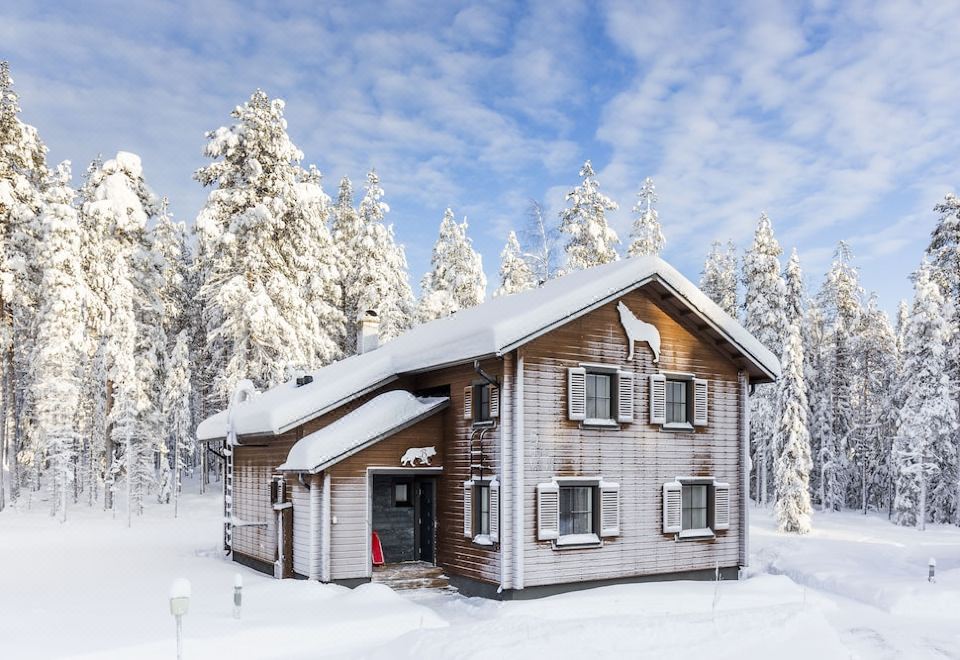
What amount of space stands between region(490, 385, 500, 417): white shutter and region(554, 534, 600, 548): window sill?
305cm

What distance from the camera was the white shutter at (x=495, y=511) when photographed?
1712 cm

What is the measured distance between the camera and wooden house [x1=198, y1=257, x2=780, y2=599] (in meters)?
17.2

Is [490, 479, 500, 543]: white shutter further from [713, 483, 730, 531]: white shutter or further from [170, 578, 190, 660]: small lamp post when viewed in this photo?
[170, 578, 190, 660]: small lamp post

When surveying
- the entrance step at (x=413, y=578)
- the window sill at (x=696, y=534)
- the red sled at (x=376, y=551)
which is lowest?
the entrance step at (x=413, y=578)

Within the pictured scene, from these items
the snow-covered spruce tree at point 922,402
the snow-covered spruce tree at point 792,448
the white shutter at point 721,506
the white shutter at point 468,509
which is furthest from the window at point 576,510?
the snow-covered spruce tree at point 922,402

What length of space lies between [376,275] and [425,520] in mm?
24671

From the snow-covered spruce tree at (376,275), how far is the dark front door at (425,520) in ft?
75.1

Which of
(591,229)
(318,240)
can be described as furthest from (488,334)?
(591,229)

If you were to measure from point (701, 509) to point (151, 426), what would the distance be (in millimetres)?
28259

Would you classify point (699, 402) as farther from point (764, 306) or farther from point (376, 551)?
point (764, 306)

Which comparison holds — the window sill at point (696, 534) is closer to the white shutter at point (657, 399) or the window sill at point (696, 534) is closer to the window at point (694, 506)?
the window at point (694, 506)

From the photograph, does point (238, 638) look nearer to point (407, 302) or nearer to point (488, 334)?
point (488, 334)

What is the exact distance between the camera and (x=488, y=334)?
54.0ft

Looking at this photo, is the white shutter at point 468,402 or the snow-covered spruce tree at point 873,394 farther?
the snow-covered spruce tree at point 873,394
